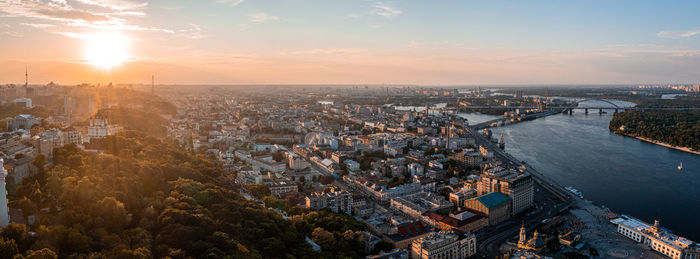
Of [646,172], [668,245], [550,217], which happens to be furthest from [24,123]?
[646,172]

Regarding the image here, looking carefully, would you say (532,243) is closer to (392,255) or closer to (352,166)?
(392,255)

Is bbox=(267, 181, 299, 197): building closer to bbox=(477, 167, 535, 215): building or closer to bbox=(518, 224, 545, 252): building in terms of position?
bbox=(477, 167, 535, 215): building

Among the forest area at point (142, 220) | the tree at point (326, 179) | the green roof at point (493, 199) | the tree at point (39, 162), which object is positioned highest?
the tree at point (39, 162)

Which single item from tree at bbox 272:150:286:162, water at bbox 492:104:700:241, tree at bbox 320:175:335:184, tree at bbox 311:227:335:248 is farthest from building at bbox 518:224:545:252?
tree at bbox 272:150:286:162

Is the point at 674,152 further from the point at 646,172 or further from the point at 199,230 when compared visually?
the point at 199,230

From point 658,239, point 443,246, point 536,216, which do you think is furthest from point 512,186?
point 443,246

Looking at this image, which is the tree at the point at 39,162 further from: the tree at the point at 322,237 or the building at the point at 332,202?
the building at the point at 332,202

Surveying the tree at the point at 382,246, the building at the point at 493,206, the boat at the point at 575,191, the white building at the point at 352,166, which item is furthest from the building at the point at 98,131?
the boat at the point at 575,191

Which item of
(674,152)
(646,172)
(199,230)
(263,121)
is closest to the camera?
(199,230)
